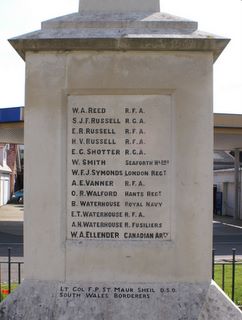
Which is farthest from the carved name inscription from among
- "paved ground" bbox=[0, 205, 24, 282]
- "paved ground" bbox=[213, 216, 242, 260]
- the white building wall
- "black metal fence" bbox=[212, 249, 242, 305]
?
the white building wall

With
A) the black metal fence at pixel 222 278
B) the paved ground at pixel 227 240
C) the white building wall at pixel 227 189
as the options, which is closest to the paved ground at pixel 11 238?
the black metal fence at pixel 222 278

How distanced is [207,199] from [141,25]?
57.9 inches

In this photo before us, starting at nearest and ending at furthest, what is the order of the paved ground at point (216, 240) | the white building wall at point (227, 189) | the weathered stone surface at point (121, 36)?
the weathered stone surface at point (121, 36) < the paved ground at point (216, 240) < the white building wall at point (227, 189)

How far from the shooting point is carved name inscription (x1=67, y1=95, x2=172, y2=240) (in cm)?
403

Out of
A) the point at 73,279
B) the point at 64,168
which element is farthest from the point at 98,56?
the point at 73,279

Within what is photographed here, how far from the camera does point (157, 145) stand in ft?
13.3

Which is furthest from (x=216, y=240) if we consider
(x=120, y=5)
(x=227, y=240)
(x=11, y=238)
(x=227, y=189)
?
(x=120, y=5)

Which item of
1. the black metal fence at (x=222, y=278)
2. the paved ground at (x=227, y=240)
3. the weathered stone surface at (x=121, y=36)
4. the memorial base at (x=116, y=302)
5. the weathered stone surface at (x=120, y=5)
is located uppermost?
the weathered stone surface at (x=120, y=5)

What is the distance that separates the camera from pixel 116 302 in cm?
391

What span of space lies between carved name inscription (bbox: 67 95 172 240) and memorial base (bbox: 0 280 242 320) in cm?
39

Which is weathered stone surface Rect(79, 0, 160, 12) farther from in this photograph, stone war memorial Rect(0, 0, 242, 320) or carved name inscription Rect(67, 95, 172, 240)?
carved name inscription Rect(67, 95, 172, 240)

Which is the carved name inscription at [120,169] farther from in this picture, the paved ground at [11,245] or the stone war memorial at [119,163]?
the paved ground at [11,245]

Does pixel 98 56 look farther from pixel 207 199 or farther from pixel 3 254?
pixel 3 254

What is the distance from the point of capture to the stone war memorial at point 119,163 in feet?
13.1
